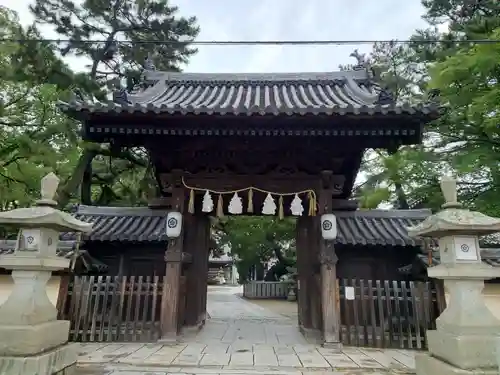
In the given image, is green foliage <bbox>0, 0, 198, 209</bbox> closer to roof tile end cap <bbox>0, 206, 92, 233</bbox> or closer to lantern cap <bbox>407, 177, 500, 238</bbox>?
roof tile end cap <bbox>0, 206, 92, 233</bbox>

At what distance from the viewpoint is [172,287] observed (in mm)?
7656

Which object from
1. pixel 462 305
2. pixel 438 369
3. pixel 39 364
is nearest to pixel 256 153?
pixel 462 305

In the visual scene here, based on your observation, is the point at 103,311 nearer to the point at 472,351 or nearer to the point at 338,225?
the point at 338,225

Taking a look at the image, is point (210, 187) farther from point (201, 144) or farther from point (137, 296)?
point (137, 296)

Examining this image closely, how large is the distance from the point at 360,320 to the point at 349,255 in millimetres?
1609

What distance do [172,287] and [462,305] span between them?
17.8 feet

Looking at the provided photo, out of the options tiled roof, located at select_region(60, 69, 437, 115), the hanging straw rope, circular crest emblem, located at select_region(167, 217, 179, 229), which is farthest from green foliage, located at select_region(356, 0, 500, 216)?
circular crest emblem, located at select_region(167, 217, 179, 229)

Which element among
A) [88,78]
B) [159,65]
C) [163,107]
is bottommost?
[163,107]

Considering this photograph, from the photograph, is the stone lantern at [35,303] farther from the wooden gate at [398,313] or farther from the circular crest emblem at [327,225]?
the wooden gate at [398,313]

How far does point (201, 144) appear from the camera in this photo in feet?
26.4

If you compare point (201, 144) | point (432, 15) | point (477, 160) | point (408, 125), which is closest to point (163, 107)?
point (201, 144)

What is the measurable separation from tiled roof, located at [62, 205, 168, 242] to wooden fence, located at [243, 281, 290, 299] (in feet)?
56.5

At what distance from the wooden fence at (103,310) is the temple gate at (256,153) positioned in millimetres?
603

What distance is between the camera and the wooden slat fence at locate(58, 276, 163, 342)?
771cm
